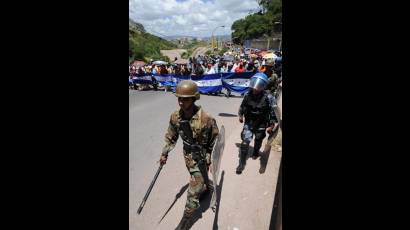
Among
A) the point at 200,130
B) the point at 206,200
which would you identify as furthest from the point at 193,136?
the point at 206,200

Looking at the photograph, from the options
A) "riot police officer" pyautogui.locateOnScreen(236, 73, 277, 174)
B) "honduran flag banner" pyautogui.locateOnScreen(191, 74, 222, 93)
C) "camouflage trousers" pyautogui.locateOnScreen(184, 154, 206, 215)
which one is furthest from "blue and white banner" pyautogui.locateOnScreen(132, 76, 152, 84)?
"camouflage trousers" pyautogui.locateOnScreen(184, 154, 206, 215)

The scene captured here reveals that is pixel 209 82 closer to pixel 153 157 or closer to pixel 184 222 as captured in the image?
pixel 153 157

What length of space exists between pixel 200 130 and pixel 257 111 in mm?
1856

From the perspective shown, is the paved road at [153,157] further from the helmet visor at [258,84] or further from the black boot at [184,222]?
the helmet visor at [258,84]

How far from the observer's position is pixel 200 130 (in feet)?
11.9

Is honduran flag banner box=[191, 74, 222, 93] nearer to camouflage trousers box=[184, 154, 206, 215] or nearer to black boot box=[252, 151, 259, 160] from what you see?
black boot box=[252, 151, 259, 160]

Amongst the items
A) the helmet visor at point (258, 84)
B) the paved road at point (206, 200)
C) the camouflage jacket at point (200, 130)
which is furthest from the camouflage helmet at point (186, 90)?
the helmet visor at point (258, 84)

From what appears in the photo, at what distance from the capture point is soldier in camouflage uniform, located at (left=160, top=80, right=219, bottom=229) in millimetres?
3533

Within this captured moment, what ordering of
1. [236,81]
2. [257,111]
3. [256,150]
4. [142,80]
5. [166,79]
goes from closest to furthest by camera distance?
[257,111] < [256,150] < [236,81] < [166,79] < [142,80]

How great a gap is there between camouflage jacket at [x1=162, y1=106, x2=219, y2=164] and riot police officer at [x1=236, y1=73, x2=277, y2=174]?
163 cm
